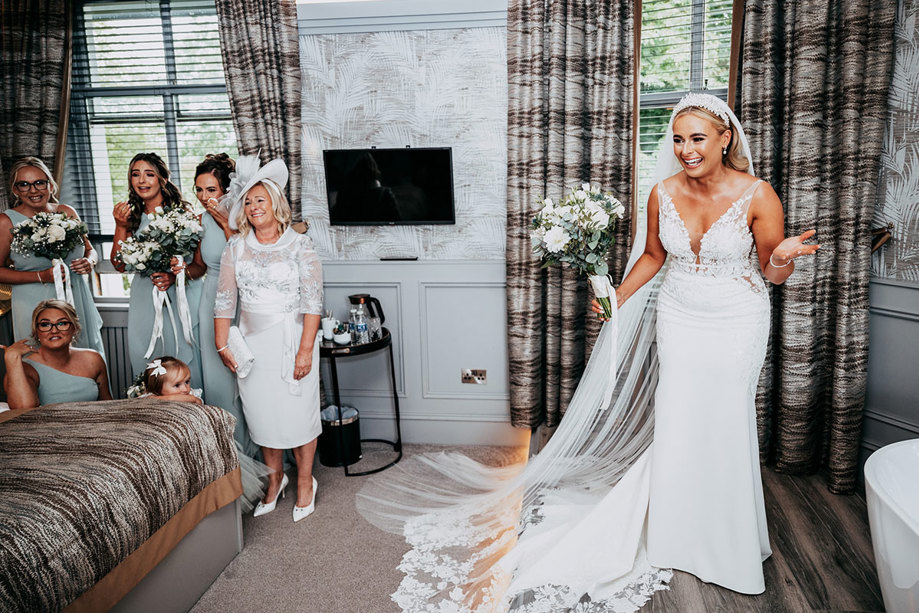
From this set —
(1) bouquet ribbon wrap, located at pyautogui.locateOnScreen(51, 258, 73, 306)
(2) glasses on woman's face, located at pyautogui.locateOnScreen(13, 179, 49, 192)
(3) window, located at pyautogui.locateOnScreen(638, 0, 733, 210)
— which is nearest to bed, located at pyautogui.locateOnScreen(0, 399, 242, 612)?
(1) bouquet ribbon wrap, located at pyautogui.locateOnScreen(51, 258, 73, 306)

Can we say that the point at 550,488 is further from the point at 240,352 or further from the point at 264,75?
the point at 264,75

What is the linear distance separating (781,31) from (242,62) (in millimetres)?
3105

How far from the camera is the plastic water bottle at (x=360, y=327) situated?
386 centimetres

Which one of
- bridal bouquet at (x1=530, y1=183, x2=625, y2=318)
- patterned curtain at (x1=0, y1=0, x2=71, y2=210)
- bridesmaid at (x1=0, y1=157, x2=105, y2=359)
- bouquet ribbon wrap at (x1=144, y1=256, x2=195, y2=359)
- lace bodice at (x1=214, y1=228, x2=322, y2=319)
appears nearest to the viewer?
bridal bouquet at (x1=530, y1=183, x2=625, y2=318)

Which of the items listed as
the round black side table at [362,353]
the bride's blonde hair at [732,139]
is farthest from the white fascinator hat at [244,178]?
the bride's blonde hair at [732,139]

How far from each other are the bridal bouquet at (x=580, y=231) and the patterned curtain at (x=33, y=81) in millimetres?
3688

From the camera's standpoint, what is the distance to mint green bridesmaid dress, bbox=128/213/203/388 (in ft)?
11.7

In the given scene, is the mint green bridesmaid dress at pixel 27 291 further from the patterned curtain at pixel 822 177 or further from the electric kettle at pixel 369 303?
the patterned curtain at pixel 822 177

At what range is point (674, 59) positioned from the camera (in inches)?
151

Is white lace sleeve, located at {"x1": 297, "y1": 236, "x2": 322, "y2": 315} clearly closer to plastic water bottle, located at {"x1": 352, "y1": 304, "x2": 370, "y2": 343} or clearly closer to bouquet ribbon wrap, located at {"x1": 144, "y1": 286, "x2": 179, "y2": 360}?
plastic water bottle, located at {"x1": 352, "y1": 304, "x2": 370, "y2": 343}

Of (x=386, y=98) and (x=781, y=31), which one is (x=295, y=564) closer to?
(x=386, y=98)

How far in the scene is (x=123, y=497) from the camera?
87.5 inches

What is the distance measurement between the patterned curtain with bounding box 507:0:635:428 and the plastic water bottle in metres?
0.89

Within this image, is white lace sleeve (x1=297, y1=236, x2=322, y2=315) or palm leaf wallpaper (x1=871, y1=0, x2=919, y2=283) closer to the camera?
palm leaf wallpaper (x1=871, y1=0, x2=919, y2=283)
